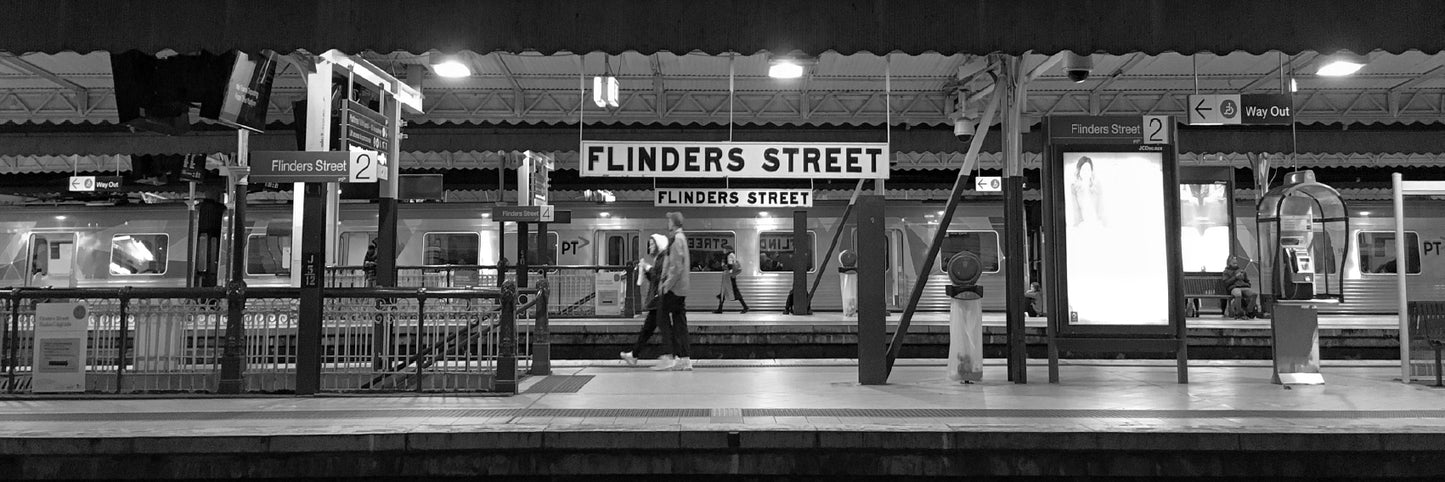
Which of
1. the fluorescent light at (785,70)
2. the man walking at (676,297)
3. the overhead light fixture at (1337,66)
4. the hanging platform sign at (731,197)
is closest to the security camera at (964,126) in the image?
the fluorescent light at (785,70)

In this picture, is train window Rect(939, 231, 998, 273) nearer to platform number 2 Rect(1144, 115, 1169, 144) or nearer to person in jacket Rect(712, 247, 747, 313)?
person in jacket Rect(712, 247, 747, 313)

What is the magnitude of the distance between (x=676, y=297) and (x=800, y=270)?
25.5 feet

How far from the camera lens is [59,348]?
6914 mm

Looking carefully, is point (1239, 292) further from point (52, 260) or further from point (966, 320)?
point (52, 260)

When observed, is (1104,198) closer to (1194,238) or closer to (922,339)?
(922,339)

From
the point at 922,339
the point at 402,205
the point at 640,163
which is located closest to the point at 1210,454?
the point at 640,163

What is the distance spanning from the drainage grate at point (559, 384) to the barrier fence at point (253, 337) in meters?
0.35

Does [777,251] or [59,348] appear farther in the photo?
[777,251]

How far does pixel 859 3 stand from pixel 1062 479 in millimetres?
3106

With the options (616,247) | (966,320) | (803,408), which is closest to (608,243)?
(616,247)

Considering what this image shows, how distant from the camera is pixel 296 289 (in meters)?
7.10

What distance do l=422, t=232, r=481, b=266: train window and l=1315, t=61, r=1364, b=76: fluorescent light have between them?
44.6ft

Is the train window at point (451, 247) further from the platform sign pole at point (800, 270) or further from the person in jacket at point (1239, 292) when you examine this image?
the person in jacket at point (1239, 292)

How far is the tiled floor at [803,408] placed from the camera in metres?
5.34
